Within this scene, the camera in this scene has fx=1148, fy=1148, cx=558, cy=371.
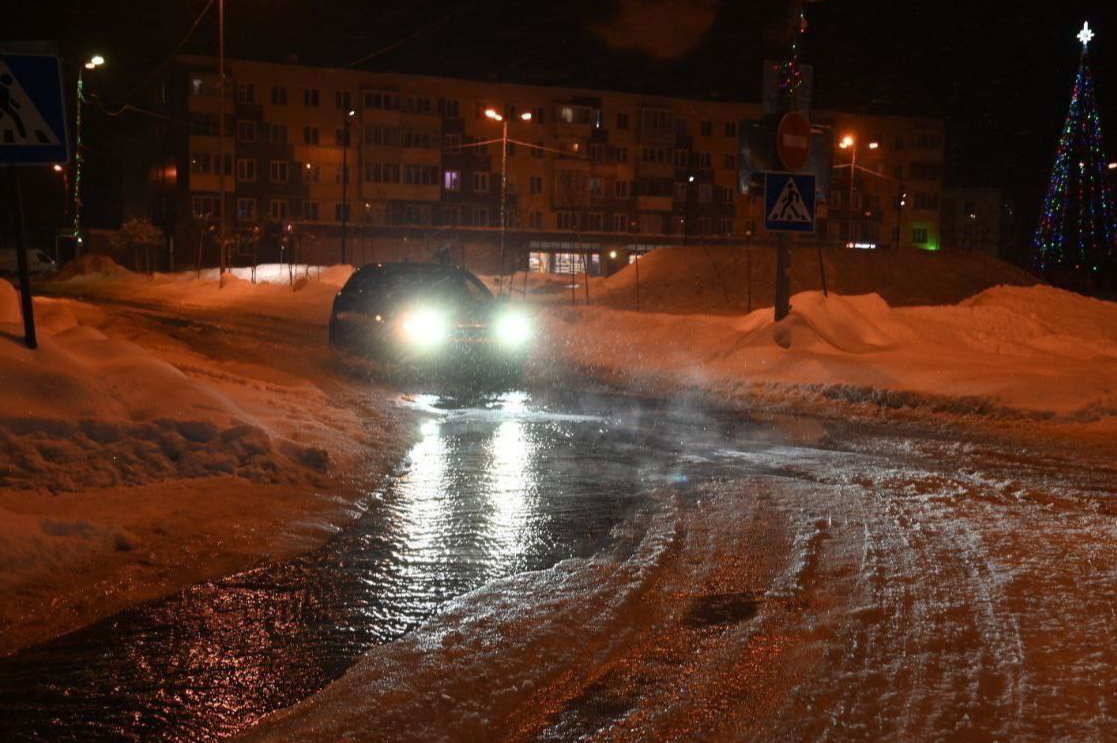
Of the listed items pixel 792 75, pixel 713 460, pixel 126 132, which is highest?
pixel 126 132

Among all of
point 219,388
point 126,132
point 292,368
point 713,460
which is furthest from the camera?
point 126,132

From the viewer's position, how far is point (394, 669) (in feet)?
15.7

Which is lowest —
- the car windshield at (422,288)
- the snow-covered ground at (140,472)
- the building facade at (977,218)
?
the snow-covered ground at (140,472)

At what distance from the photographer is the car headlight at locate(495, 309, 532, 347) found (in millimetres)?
16672

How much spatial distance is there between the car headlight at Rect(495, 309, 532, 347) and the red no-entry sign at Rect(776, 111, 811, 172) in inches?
182

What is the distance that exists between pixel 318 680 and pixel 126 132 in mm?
86393

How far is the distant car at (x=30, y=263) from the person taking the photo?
60.5m

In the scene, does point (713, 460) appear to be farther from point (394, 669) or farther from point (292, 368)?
point (292, 368)

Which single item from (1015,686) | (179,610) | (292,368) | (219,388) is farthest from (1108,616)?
(292,368)

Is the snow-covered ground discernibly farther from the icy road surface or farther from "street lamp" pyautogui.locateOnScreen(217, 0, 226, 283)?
"street lamp" pyautogui.locateOnScreen(217, 0, 226, 283)

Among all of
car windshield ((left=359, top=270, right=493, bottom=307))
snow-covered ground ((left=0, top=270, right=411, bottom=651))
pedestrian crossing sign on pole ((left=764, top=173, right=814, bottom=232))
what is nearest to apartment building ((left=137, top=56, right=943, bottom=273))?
car windshield ((left=359, top=270, right=493, bottom=307))

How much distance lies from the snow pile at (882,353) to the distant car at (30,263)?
44439mm

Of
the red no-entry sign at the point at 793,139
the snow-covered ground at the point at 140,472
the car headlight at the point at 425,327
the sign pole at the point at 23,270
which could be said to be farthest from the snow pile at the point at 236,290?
the sign pole at the point at 23,270

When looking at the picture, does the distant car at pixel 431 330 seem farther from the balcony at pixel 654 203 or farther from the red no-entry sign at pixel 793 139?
the balcony at pixel 654 203
